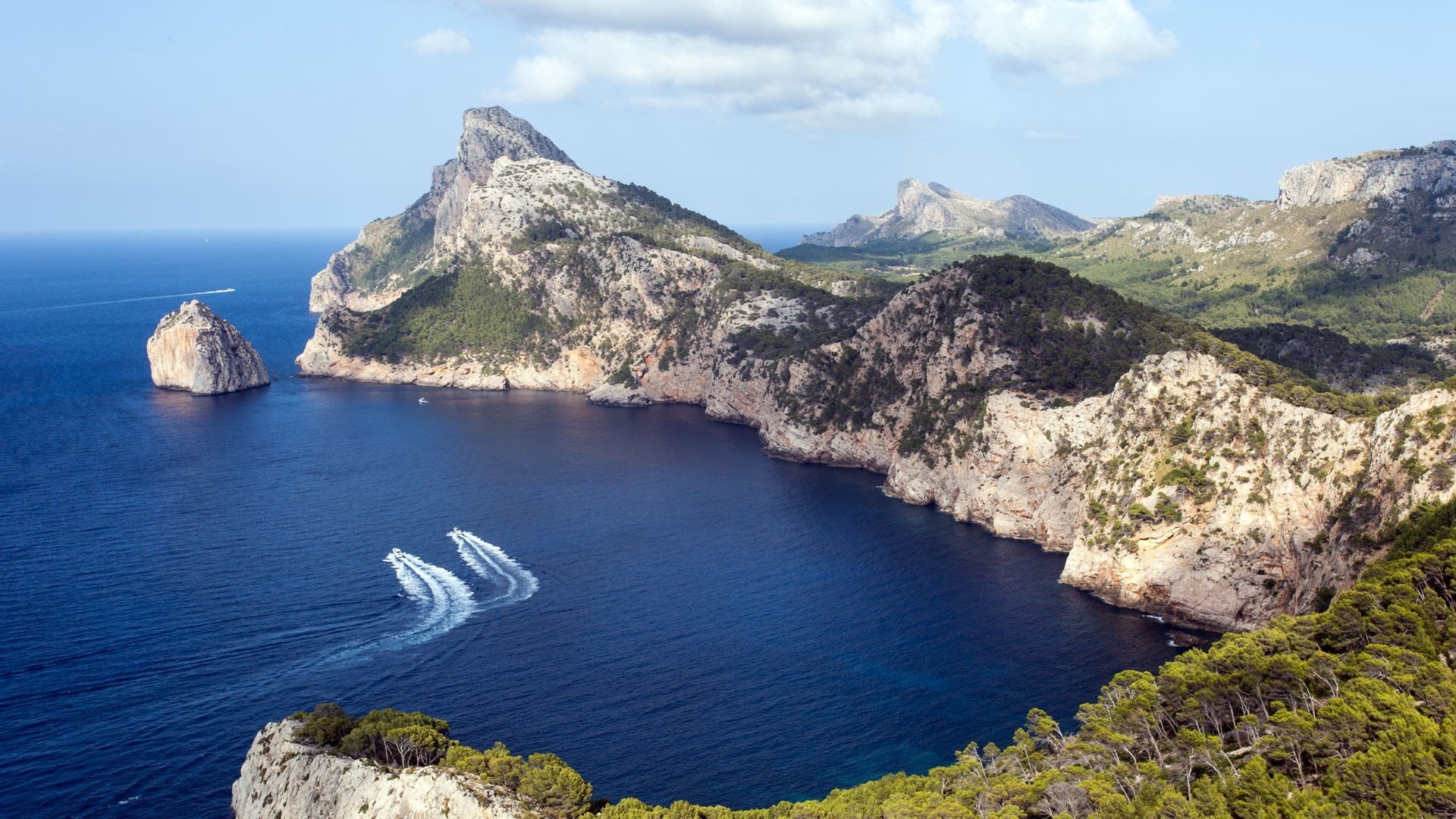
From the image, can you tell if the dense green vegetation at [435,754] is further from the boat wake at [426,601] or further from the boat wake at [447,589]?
the boat wake at [447,589]

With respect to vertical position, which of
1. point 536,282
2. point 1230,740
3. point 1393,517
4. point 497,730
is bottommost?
point 497,730

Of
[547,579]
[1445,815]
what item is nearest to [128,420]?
[547,579]

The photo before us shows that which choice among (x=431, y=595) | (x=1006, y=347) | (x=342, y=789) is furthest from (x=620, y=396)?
(x=342, y=789)

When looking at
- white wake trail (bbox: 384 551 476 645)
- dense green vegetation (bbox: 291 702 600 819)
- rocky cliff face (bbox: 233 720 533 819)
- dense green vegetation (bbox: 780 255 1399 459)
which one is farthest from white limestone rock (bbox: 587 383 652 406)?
rocky cliff face (bbox: 233 720 533 819)

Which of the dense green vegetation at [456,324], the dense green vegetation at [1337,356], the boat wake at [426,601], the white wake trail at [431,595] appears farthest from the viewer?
the dense green vegetation at [456,324]

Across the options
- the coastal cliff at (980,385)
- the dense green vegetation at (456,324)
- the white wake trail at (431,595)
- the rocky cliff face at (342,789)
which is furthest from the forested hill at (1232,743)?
the dense green vegetation at (456,324)

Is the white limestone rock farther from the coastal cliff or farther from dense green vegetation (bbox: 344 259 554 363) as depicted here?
dense green vegetation (bbox: 344 259 554 363)

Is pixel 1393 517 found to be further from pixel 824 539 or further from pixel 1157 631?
pixel 824 539
